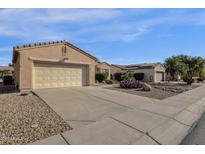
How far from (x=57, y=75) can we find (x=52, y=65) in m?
0.99

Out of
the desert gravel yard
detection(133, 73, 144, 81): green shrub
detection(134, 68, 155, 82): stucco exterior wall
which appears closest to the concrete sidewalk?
the desert gravel yard

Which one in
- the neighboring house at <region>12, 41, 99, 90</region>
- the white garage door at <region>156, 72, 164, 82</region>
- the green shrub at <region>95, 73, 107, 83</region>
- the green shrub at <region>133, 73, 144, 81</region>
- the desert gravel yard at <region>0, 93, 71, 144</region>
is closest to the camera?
the desert gravel yard at <region>0, 93, 71, 144</region>

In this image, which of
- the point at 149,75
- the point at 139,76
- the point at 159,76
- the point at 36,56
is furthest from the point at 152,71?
the point at 36,56

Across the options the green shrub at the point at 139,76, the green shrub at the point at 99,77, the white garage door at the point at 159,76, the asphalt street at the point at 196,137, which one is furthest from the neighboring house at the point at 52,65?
the white garage door at the point at 159,76

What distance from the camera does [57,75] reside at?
16.9 metres

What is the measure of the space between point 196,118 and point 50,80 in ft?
39.0

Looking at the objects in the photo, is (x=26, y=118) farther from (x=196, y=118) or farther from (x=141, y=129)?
(x=196, y=118)

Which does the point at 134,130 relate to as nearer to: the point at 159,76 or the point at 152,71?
the point at 152,71

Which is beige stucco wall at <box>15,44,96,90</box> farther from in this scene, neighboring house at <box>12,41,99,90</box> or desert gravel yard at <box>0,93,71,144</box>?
desert gravel yard at <box>0,93,71,144</box>

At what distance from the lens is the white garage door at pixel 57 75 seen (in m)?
15.7

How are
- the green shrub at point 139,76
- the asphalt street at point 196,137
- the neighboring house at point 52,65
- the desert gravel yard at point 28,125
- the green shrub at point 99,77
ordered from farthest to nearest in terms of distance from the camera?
the green shrub at point 139,76 → the green shrub at point 99,77 → the neighboring house at point 52,65 → the asphalt street at point 196,137 → the desert gravel yard at point 28,125

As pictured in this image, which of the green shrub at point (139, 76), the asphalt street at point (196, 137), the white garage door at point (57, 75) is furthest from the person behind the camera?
the green shrub at point (139, 76)

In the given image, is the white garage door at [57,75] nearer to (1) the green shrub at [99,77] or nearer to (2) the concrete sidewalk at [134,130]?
(1) the green shrub at [99,77]

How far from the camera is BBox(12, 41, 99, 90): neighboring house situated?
14.8 meters
